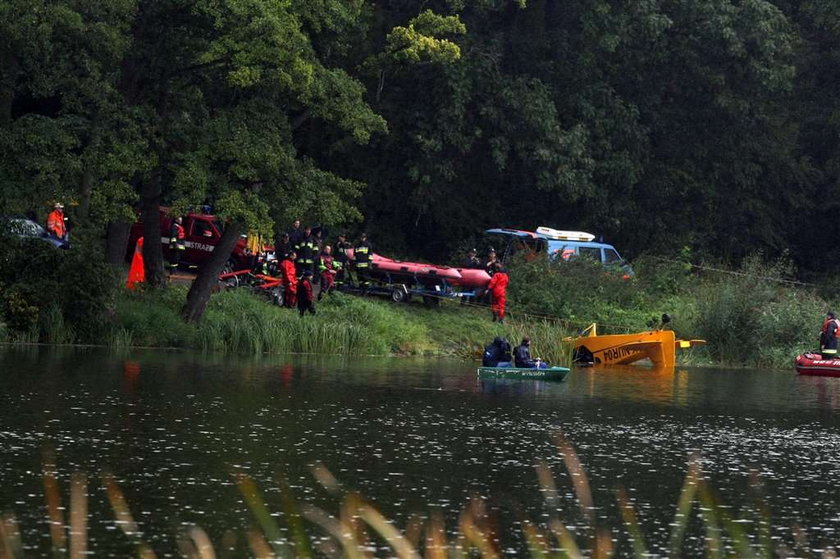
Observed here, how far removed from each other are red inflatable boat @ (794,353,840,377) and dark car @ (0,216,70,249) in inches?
716

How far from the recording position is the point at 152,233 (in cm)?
3966

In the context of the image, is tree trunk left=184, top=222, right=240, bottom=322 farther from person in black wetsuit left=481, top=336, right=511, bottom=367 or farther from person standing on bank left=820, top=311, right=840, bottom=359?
person standing on bank left=820, top=311, right=840, bottom=359

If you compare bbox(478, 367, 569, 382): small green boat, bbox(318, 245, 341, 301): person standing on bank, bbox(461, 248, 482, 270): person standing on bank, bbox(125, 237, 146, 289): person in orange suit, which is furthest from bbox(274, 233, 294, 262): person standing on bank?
bbox(478, 367, 569, 382): small green boat

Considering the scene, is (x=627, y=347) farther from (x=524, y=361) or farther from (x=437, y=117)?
(x=437, y=117)

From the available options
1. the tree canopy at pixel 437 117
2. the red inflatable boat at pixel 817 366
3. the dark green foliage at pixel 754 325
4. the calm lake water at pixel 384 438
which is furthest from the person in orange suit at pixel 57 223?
the red inflatable boat at pixel 817 366

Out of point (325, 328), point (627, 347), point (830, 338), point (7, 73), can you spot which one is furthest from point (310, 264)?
point (830, 338)

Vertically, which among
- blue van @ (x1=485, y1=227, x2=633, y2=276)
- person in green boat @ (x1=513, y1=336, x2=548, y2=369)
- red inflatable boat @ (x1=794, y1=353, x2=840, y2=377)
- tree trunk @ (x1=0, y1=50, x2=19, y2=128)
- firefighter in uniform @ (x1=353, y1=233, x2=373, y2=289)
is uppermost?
tree trunk @ (x1=0, y1=50, x2=19, y2=128)

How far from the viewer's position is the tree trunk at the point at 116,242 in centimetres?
3881

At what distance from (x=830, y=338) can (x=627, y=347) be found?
505 centimetres

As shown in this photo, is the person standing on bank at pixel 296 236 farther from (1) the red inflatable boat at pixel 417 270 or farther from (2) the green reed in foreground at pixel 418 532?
(2) the green reed in foreground at pixel 418 532

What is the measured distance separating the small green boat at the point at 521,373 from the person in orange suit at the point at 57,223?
1081cm

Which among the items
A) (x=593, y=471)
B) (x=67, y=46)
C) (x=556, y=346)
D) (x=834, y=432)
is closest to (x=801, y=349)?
(x=556, y=346)

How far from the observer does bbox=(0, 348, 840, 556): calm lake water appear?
56.3 ft

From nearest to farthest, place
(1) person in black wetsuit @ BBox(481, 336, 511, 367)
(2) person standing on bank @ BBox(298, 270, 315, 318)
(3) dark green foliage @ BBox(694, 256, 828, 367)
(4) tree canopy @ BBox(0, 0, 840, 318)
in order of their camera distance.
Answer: (1) person in black wetsuit @ BBox(481, 336, 511, 367) → (4) tree canopy @ BBox(0, 0, 840, 318) → (2) person standing on bank @ BBox(298, 270, 315, 318) → (3) dark green foliage @ BBox(694, 256, 828, 367)
